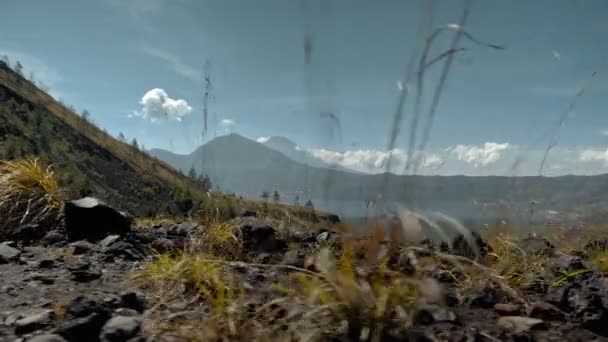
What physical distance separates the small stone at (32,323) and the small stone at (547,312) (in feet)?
9.70

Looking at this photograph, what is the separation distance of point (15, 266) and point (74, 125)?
185 m

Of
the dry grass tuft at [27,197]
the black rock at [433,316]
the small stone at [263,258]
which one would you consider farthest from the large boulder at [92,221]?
the black rock at [433,316]

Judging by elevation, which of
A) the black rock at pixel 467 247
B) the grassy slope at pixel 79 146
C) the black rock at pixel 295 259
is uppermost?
the grassy slope at pixel 79 146

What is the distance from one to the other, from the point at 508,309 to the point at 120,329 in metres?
2.35

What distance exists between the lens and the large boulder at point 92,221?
6.36m

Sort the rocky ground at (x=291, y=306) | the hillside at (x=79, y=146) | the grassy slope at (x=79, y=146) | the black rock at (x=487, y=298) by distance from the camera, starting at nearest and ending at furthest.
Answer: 1. the rocky ground at (x=291, y=306)
2. the black rock at (x=487, y=298)
3. the grassy slope at (x=79, y=146)
4. the hillside at (x=79, y=146)

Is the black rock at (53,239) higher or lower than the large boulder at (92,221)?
lower

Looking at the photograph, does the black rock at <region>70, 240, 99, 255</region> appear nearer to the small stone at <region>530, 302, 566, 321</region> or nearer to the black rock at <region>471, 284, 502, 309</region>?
the black rock at <region>471, 284, 502, 309</region>

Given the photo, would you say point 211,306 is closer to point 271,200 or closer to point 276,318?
point 276,318

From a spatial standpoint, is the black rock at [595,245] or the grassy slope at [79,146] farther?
the grassy slope at [79,146]

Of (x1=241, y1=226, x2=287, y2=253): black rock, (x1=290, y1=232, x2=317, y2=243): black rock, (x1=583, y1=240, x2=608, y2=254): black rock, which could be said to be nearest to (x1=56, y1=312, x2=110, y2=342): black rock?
(x1=241, y1=226, x2=287, y2=253): black rock

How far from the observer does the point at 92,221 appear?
6488mm

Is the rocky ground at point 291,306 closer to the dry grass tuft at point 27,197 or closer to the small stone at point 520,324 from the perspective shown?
the small stone at point 520,324

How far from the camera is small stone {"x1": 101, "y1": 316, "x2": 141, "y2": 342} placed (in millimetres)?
2803
